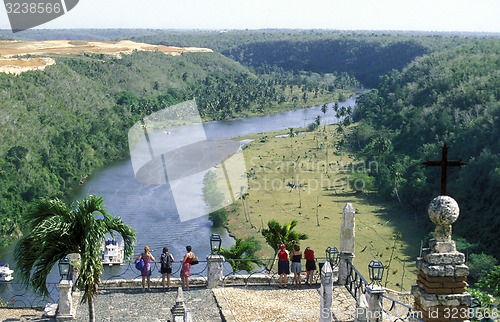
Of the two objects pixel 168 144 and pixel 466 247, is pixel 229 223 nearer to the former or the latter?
pixel 466 247

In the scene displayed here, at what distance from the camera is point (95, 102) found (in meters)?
89.4

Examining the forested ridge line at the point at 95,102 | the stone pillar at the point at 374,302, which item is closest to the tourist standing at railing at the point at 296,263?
the stone pillar at the point at 374,302

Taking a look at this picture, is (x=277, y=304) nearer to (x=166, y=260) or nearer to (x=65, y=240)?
(x=166, y=260)

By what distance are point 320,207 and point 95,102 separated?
45857mm

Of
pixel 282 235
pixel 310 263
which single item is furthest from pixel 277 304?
pixel 282 235

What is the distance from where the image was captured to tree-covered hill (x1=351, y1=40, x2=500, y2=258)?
47062mm

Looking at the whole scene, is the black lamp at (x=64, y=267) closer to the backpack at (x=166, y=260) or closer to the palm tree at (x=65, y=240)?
the palm tree at (x=65, y=240)

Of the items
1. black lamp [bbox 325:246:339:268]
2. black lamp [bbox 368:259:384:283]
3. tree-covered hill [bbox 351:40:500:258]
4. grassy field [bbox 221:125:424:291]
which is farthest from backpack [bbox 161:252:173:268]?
tree-covered hill [bbox 351:40:500:258]

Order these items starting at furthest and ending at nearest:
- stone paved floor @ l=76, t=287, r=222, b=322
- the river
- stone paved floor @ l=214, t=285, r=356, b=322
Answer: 1. the river
2. stone paved floor @ l=76, t=287, r=222, b=322
3. stone paved floor @ l=214, t=285, r=356, b=322

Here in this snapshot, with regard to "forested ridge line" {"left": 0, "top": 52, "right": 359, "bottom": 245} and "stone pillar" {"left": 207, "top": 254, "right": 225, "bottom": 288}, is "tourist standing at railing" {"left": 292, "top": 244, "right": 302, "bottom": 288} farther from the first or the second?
"forested ridge line" {"left": 0, "top": 52, "right": 359, "bottom": 245}

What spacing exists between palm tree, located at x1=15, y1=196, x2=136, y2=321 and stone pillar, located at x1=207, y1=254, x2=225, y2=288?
4311mm

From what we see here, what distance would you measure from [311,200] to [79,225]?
41788 millimetres

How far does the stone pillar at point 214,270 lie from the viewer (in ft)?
57.5

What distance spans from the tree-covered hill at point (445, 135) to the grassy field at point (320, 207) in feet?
7.53
